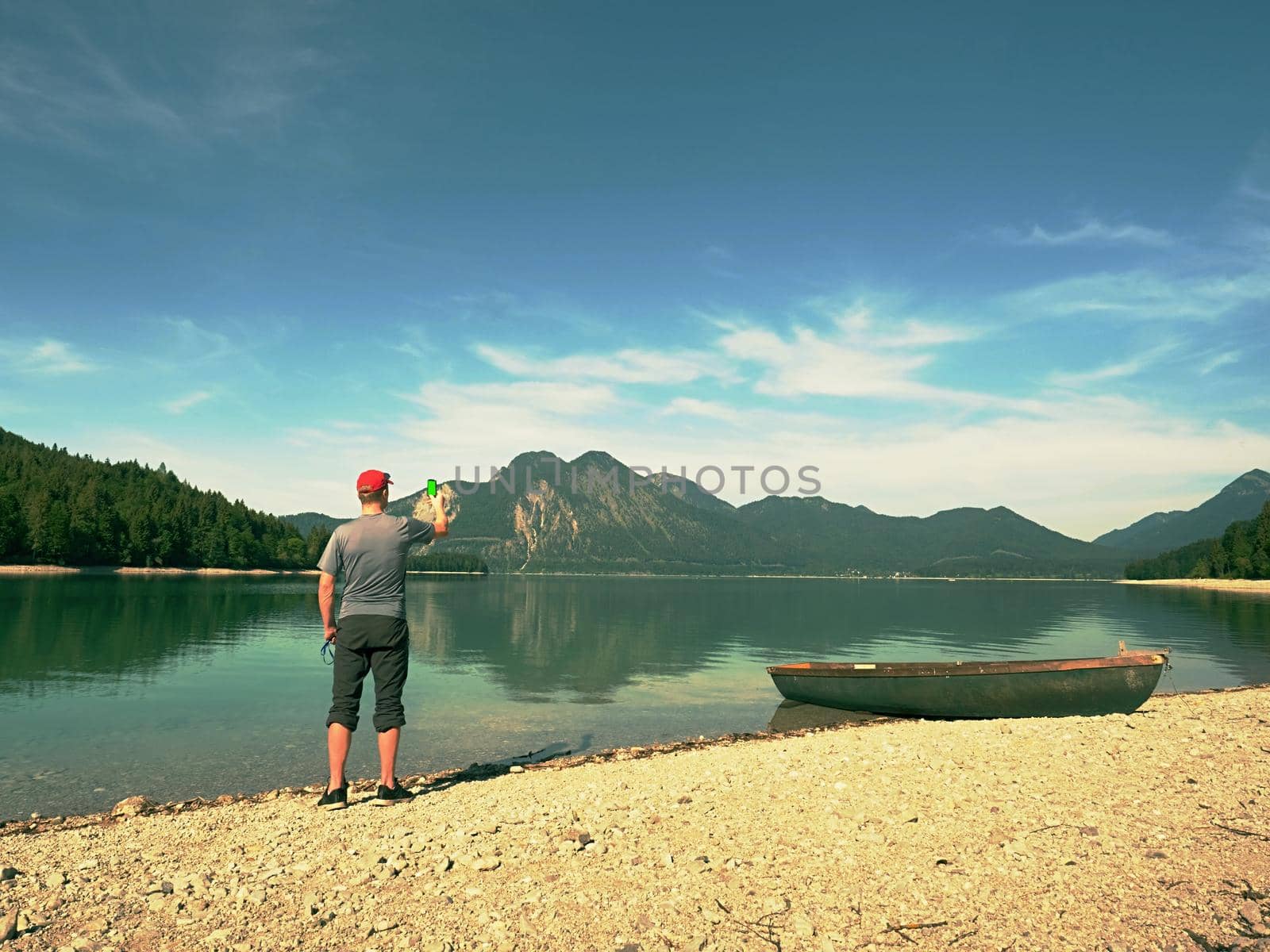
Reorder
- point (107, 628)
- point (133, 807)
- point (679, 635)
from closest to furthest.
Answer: point (133, 807) → point (107, 628) → point (679, 635)

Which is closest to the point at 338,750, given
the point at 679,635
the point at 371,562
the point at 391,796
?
the point at 391,796

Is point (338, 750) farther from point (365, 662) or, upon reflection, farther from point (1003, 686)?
point (1003, 686)

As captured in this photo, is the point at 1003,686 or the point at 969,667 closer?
the point at 1003,686

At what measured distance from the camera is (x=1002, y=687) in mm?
20406

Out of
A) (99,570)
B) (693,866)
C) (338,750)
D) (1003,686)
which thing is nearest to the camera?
(693,866)

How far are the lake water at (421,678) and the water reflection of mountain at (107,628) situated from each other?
0.23 m

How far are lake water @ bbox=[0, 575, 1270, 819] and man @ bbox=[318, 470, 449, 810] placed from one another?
653 centimetres

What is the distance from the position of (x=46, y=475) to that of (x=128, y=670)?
172860 millimetres

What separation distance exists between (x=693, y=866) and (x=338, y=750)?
186 inches

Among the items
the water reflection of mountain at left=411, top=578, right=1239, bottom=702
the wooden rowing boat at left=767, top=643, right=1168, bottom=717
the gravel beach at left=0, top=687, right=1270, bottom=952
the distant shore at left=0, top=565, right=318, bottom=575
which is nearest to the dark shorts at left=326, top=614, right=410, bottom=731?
the gravel beach at left=0, top=687, right=1270, bottom=952

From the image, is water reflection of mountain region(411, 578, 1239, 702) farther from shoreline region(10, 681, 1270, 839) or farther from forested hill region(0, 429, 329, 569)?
forested hill region(0, 429, 329, 569)

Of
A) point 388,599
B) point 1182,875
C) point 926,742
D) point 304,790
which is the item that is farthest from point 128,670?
point 1182,875

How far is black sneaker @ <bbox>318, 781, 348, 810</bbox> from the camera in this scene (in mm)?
9613

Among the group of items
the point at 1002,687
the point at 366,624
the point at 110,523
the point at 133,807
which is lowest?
the point at 133,807
